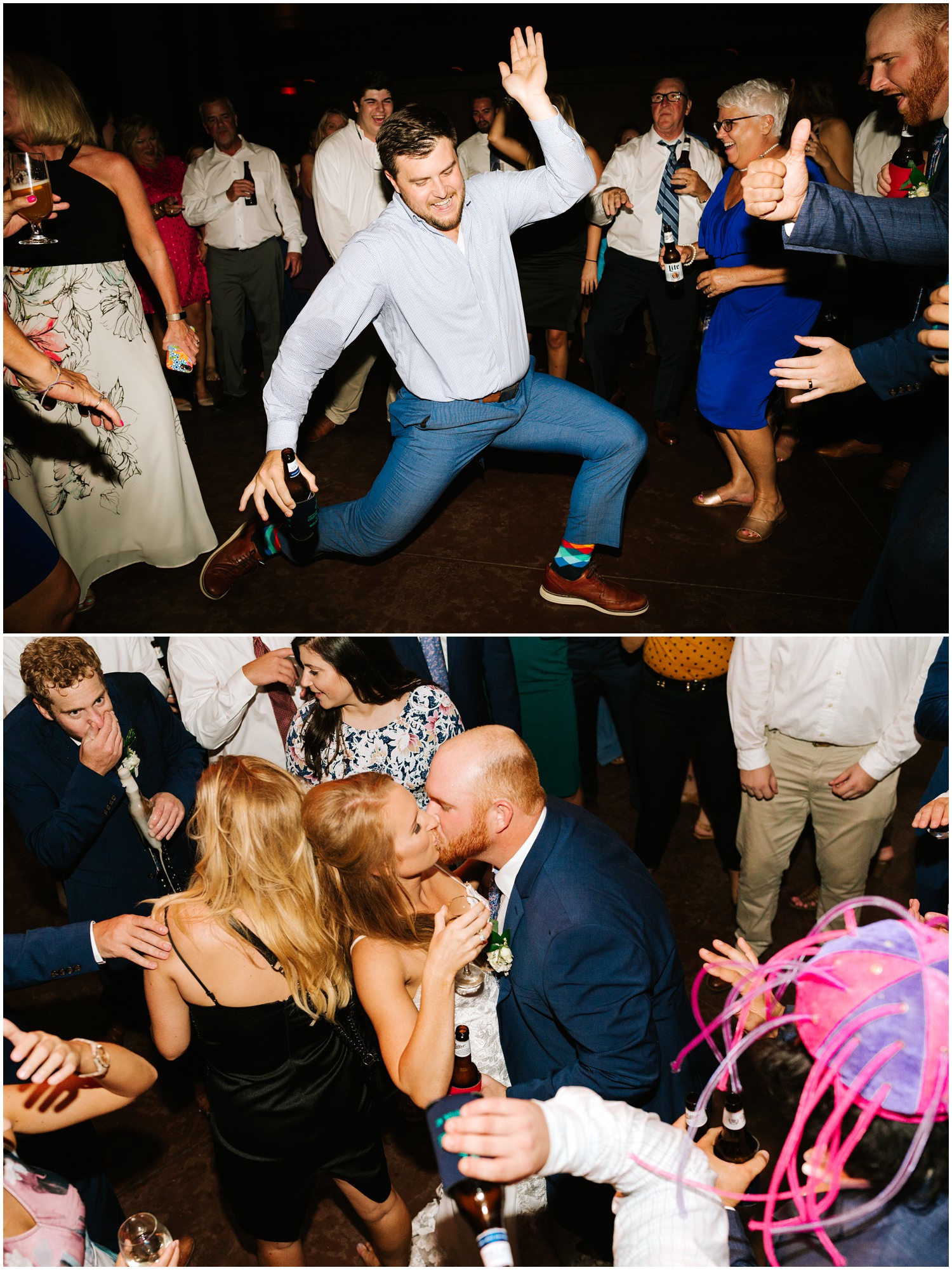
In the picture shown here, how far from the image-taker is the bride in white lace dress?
5.57 feet

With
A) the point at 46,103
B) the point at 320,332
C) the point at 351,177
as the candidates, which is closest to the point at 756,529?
the point at 320,332

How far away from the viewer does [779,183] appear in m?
1.80

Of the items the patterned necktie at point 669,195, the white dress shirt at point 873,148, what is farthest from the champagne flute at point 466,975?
the white dress shirt at point 873,148

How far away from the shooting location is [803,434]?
4020 mm

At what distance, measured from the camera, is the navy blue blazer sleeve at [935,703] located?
7.44 ft

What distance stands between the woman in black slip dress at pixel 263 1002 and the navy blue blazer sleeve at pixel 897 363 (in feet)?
5.15

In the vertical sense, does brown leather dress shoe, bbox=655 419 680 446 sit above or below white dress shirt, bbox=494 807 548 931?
above

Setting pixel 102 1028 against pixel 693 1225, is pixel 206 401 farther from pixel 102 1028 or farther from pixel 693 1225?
pixel 693 1225

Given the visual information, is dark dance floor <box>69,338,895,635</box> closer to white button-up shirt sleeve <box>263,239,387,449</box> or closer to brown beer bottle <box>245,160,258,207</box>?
white button-up shirt sleeve <box>263,239,387,449</box>

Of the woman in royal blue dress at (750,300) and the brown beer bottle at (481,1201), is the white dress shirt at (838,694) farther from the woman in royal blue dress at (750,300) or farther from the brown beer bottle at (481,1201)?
the brown beer bottle at (481,1201)

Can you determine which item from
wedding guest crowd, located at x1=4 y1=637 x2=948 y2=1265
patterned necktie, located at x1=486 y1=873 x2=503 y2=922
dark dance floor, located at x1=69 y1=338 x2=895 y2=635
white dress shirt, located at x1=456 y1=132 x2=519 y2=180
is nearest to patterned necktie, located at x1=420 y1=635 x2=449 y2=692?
wedding guest crowd, located at x1=4 y1=637 x2=948 y2=1265

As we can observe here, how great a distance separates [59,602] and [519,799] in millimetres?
1344

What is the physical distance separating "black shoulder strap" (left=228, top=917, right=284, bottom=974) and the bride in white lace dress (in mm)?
154

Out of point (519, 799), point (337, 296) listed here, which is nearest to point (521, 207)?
point (337, 296)
